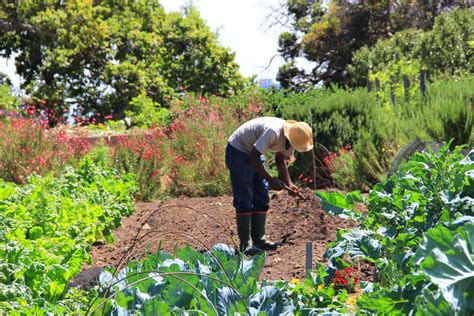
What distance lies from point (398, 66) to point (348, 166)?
9512 millimetres

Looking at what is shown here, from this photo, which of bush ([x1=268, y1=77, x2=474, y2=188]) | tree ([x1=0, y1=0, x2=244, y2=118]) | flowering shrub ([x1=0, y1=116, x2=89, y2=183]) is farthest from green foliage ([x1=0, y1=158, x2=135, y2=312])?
tree ([x1=0, y1=0, x2=244, y2=118])

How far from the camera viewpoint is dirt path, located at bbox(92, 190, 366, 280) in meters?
5.98

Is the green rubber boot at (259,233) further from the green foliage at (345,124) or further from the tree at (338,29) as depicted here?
the tree at (338,29)

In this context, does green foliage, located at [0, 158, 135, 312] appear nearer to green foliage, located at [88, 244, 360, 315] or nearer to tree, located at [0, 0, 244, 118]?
green foliage, located at [88, 244, 360, 315]

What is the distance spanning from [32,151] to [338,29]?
18.8 metres

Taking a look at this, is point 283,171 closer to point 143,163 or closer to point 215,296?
point 215,296

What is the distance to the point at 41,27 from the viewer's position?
66.7ft

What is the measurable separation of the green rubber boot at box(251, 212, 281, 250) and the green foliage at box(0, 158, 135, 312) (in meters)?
1.43

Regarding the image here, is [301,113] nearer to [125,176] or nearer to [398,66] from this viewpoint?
[125,176]

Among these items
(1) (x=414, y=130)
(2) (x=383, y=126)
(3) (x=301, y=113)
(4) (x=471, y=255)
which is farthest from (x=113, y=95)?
(4) (x=471, y=255)

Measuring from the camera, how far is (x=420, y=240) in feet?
7.47

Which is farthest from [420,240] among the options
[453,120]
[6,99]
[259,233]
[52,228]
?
[6,99]

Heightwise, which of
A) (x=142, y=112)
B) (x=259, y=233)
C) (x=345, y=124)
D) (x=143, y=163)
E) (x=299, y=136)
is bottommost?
(x=259, y=233)

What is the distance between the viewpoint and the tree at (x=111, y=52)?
20.5 meters
